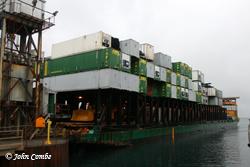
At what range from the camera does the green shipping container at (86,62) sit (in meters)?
35.3

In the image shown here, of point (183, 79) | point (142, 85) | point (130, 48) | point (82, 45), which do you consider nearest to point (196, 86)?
point (183, 79)

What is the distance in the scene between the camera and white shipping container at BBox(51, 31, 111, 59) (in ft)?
126

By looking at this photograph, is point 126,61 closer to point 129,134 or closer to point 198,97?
point 129,134

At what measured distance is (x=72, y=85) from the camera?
39.3m

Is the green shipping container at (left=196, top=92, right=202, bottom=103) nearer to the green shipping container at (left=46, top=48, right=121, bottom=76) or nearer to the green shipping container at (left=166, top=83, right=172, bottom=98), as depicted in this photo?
the green shipping container at (left=166, top=83, right=172, bottom=98)

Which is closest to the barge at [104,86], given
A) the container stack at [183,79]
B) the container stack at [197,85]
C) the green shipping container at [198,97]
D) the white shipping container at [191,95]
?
the container stack at [183,79]

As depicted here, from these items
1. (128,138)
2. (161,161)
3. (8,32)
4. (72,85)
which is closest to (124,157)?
(161,161)

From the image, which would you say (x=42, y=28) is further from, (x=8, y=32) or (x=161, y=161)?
(x=161, y=161)

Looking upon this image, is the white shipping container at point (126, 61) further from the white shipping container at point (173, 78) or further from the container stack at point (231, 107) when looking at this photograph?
the container stack at point (231, 107)

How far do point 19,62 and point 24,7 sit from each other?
5.83m

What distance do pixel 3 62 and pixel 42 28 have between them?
5.87 meters

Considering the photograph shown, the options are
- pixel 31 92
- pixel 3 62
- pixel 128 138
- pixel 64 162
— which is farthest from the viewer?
pixel 128 138

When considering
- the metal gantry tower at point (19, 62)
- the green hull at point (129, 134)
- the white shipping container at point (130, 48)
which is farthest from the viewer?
the white shipping container at point (130, 48)

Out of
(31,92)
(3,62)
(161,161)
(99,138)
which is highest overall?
(3,62)
